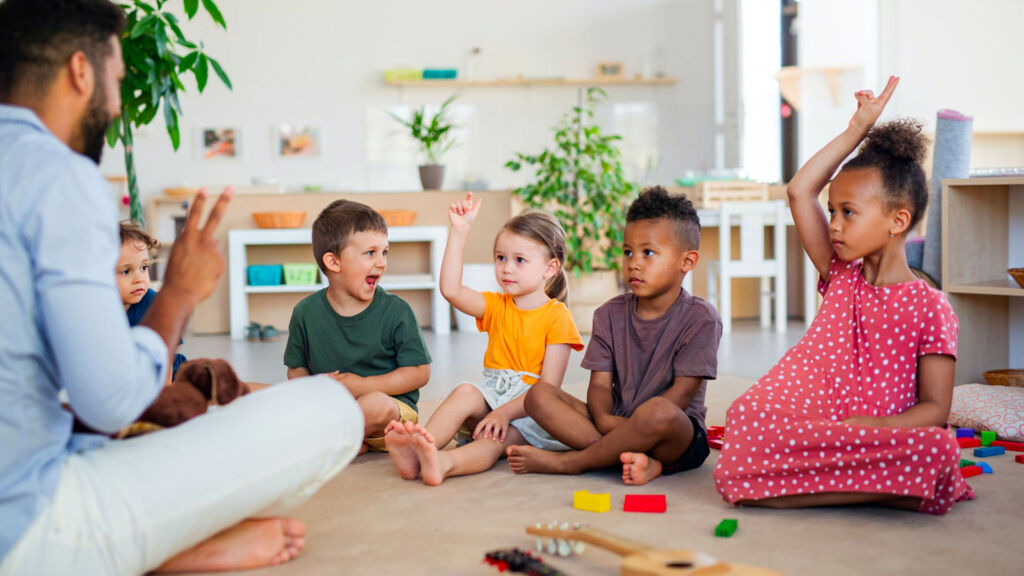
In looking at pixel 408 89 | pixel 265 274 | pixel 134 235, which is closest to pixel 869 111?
pixel 134 235

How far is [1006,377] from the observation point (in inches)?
115

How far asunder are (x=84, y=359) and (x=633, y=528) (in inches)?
37.7

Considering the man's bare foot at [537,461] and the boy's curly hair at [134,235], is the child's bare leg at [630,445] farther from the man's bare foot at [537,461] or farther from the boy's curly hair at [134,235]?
the boy's curly hair at [134,235]

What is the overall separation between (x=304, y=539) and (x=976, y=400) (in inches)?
76.5

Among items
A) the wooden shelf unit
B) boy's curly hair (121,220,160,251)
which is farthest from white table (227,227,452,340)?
the wooden shelf unit

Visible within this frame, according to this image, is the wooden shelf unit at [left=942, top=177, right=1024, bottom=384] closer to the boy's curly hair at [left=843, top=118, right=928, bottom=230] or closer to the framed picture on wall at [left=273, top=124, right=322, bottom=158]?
the boy's curly hair at [left=843, top=118, right=928, bottom=230]

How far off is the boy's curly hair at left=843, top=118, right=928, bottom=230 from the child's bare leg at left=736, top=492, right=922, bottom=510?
545mm

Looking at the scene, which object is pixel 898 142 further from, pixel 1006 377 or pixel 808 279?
pixel 808 279

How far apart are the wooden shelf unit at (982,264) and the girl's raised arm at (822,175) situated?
122 centimetres

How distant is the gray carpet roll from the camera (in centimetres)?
312

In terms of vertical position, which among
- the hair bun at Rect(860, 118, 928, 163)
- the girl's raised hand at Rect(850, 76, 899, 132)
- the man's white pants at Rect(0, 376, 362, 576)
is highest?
the girl's raised hand at Rect(850, 76, 899, 132)

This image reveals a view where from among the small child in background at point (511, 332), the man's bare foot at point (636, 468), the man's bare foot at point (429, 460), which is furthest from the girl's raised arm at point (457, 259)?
the man's bare foot at point (636, 468)

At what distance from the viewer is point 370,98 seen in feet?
29.7

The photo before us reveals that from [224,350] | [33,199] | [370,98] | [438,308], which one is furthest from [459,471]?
[370,98]
